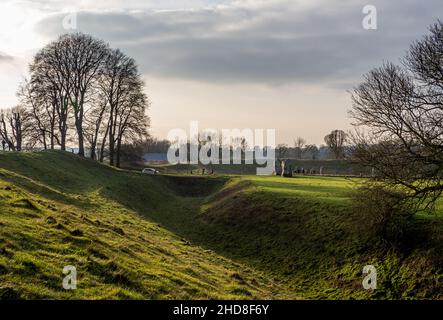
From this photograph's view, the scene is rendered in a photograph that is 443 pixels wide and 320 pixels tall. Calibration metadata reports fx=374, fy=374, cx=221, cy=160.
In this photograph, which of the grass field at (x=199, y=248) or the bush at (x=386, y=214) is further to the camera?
the bush at (x=386, y=214)

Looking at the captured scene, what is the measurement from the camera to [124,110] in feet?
189

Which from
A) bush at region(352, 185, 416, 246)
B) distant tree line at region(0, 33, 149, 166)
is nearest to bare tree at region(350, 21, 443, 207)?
bush at region(352, 185, 416, 246)

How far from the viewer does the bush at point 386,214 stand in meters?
18.8

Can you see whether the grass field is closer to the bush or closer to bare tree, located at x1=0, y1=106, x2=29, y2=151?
the bush

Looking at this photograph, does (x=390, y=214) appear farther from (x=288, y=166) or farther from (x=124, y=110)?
(x=124, y=110)

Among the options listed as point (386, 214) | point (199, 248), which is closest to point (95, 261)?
point (199, 248)

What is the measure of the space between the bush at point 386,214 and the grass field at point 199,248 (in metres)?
0.70

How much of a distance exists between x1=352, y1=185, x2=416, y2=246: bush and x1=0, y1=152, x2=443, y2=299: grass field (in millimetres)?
698

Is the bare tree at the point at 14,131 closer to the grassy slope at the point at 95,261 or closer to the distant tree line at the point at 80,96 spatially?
the distant tree line at the point at 80,96

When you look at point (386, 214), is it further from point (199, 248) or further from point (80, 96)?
point (80, 96)

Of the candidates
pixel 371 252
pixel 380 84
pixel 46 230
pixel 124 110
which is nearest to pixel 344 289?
pixel 371 252

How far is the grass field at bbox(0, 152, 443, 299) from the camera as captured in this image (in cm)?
1001

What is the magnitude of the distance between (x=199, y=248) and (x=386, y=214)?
413 inches

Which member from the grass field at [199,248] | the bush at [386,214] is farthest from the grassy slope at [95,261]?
the bush at [386,214]
